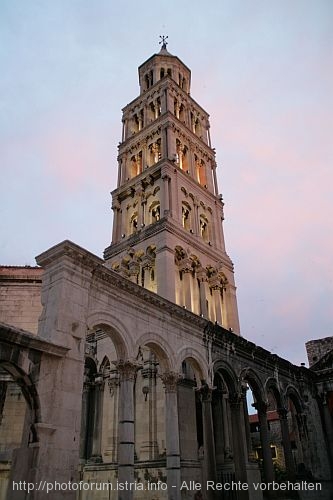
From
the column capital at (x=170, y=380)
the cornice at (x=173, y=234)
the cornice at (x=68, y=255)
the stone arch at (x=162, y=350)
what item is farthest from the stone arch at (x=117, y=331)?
the cornice at (x=173, y=234)

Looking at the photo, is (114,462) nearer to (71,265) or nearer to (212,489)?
(212,489)

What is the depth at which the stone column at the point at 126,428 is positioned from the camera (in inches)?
558

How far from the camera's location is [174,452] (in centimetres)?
1644

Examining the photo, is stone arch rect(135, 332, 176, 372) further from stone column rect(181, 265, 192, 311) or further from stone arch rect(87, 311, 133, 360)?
stone column rect(181, 265, 192, 311)

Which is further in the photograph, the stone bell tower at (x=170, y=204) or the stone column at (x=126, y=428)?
the stone bell tower at (x=170, y=204)

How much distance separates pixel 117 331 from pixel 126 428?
3461 millimetres

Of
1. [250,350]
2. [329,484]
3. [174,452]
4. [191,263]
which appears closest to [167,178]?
[191,263]

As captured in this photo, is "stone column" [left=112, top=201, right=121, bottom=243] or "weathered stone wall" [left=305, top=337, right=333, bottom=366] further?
"weathered stone wall" [left=305, top=337, right=333, bottom=366]

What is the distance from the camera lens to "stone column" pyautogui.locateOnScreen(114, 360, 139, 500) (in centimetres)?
1417

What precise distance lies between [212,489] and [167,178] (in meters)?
20.8

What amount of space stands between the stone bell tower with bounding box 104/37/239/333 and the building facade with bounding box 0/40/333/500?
12cm

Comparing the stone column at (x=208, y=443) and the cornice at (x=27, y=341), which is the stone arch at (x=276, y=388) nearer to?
the stone column at (x=208, y=443)

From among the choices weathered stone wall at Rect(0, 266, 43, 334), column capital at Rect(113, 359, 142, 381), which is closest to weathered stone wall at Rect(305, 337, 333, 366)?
weathered stone wall at Rect(0, 266, 43, 334)

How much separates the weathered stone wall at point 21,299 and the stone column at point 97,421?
468 cm
